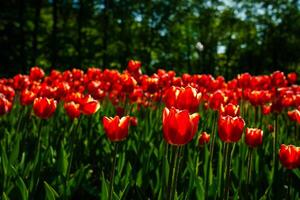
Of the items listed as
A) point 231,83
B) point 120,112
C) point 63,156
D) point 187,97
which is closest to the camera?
point 187,97

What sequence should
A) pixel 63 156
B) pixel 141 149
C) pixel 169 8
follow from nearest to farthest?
pixel 63 156 < pixel 141 149 < pixel 169 8

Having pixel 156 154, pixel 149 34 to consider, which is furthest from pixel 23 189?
pixel 149 34

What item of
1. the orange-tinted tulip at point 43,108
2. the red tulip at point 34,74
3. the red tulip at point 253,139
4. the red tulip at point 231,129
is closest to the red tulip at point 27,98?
the orange-tinted tulip at point 43,108

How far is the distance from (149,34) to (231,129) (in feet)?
106

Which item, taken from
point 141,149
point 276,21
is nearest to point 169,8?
point 276,21

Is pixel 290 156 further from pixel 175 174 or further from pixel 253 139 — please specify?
pixel 175 174

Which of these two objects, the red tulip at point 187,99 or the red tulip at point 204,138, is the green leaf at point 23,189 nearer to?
the red tulip at point 187,99

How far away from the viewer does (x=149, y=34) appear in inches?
1347

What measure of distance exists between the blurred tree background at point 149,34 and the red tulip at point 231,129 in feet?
77.0

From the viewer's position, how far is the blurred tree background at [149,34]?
2739 cm

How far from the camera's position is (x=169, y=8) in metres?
34.0

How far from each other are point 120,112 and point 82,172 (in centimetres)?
165

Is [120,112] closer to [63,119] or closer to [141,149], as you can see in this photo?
[141,149]

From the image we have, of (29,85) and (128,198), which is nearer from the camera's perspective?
(128,198)
